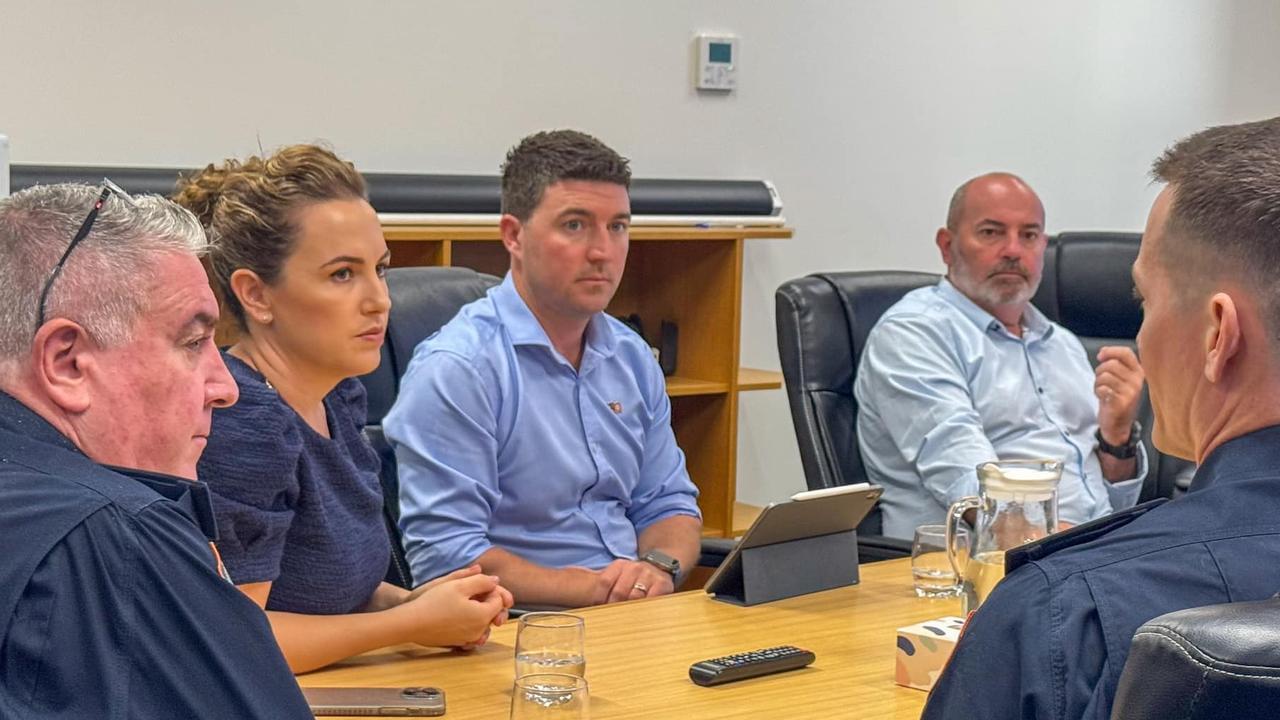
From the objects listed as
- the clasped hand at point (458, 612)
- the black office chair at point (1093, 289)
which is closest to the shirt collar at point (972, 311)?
the black office chair at point (1093, 289)

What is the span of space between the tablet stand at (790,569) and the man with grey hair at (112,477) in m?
1.04

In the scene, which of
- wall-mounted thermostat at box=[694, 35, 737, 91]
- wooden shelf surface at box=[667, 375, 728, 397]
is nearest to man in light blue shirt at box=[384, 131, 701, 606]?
wooden shelf surface at box=[667, 375, 728, 397]

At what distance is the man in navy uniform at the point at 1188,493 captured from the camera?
43.3 inches

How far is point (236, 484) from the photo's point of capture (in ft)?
5.98

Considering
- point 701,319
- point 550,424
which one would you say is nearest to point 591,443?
point 550,424

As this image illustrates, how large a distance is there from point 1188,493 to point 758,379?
332 cm

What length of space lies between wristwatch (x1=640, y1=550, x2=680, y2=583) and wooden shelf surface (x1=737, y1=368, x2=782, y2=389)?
1.71 m

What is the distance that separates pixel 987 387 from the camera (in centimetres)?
355

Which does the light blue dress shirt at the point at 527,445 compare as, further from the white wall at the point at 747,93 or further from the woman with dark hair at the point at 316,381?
the white wall at the point at 747,93

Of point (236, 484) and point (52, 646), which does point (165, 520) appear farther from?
point (236, 484)

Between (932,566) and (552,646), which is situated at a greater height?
(552,646)

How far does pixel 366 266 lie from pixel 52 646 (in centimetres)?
108

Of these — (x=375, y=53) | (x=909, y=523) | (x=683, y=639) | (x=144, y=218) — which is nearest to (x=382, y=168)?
(x=375, y=53)

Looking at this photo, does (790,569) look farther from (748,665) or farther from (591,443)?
(591,443)
